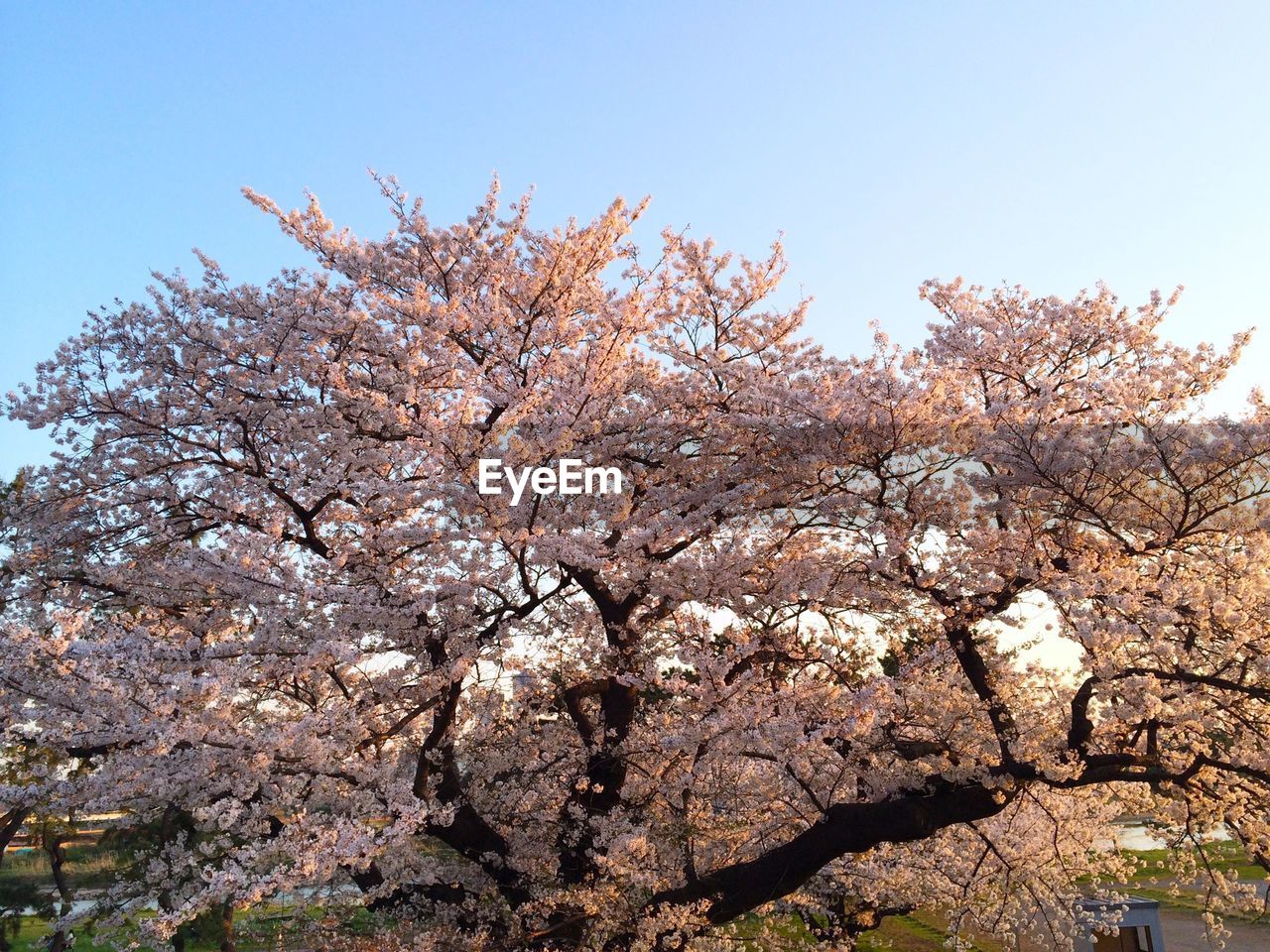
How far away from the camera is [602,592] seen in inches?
341

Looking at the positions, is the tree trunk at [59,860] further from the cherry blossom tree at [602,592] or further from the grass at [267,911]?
the cherry blossom tree at [602,592]

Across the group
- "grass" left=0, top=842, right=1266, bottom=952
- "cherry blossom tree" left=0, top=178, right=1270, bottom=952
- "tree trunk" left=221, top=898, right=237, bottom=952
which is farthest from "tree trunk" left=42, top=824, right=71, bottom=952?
"cherry blossom tree" left=0, top=178, right=1270, bottom=952

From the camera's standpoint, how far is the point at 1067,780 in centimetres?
693

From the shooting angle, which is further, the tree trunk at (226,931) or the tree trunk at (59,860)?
the tree trunk at (59,860)

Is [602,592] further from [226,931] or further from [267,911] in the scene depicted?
[226,931]

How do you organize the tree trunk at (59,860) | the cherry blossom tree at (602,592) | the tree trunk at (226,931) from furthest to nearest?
the tree trunk at (59,860), the tree trunk at (226,931), the cherry blossom tree at (602,592)

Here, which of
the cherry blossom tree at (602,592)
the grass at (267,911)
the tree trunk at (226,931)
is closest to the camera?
the cherry blossom tree at (602,592)

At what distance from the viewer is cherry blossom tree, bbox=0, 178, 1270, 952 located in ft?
21.5

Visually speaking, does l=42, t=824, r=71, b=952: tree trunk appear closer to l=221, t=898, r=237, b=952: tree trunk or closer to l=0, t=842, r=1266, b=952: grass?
l=0, t=842, r=1266, b=952: grass

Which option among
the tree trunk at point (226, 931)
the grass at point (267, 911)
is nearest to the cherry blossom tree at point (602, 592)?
the grass at point (267, 911)

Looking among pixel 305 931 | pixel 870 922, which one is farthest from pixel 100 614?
pixel 870 922

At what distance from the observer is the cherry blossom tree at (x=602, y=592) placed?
654 centimetres

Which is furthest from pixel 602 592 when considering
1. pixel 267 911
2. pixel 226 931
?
pixel 226 931

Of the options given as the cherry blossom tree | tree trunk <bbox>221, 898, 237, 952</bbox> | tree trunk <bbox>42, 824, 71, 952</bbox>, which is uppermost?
the cherry blossom tree
